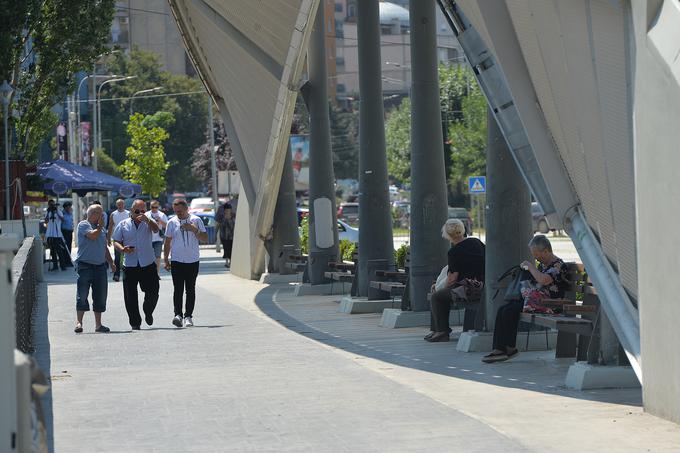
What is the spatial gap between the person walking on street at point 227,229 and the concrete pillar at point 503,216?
69.1ft

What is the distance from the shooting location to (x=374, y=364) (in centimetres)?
1251

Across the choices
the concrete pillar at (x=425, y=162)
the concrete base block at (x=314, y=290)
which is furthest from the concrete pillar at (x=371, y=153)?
the concrete base block at (x=314, y=290)

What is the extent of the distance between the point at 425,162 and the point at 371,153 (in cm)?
313

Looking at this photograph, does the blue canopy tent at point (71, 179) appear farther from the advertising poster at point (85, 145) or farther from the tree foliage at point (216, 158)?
the tree foliage at point (216, 158)

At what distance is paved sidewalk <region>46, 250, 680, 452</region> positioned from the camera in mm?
8234

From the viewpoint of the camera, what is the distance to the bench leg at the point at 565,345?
1243 centimetres

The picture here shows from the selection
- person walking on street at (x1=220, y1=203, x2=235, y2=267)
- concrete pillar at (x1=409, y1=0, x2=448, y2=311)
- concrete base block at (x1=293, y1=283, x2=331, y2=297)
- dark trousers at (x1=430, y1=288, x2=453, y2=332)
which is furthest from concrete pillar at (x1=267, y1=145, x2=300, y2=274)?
dark trousers at (x1=430, y1=288, x2=453, y2=332)

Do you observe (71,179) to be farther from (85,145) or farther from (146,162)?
(85,145)

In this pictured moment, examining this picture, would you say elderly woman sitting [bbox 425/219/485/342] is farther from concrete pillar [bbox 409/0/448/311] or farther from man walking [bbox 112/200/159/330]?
man walking [bbox 112/200/159/330]

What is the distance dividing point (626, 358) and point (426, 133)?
19.6 ft

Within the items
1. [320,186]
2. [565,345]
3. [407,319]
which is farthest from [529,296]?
[320,186]

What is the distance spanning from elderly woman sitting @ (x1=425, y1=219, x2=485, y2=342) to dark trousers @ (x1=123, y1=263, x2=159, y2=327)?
12.9 feet

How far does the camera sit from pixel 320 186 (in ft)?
75.8

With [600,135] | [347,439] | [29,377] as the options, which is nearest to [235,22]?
[600,135]
